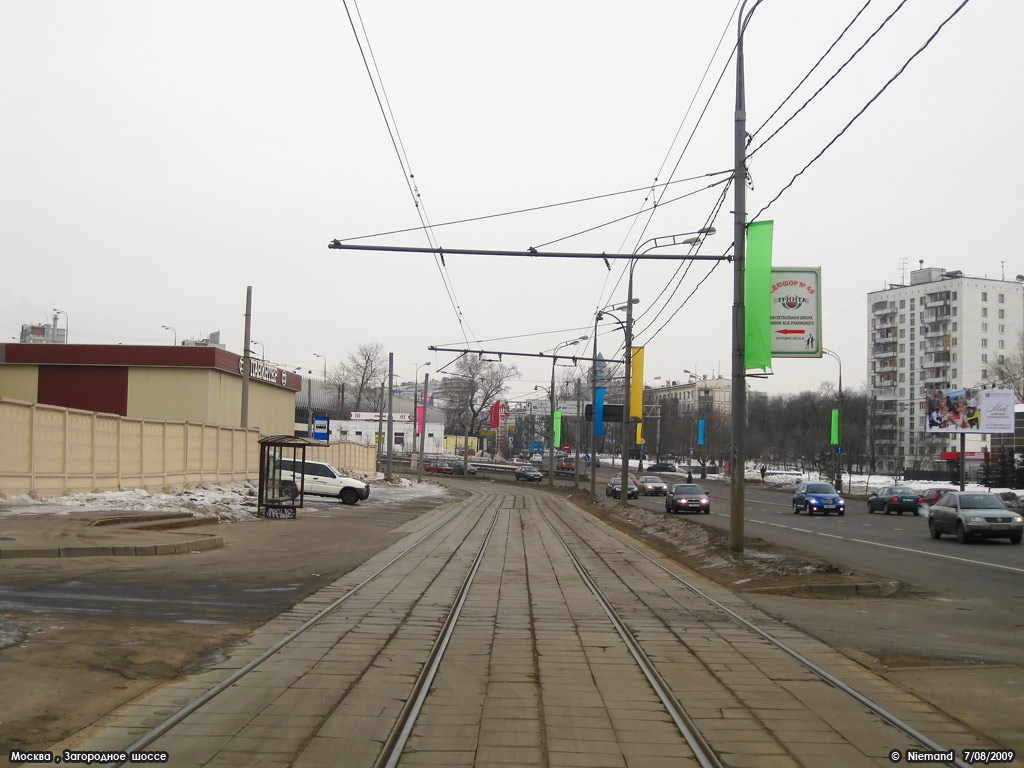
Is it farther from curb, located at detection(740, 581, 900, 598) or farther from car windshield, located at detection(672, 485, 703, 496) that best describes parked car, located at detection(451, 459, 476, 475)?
curb, located at detection(740, 581, 900, 598)

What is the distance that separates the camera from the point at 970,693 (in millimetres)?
7508

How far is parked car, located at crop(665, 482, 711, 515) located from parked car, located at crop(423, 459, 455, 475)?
48855 mm

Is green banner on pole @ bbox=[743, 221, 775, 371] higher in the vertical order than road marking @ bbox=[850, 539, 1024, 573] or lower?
higher

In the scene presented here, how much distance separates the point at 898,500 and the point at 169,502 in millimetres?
34732

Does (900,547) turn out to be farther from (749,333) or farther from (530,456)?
(530,456)

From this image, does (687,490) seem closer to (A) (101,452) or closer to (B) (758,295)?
(B) (758,295)

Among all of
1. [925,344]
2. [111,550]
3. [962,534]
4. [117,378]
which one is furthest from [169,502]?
[925,344]

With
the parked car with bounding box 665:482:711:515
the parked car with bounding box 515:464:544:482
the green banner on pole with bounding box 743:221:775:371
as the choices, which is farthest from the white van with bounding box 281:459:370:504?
the parked car with bounding box 515:464:544:482

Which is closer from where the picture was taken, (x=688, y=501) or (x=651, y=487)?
(x=688, y=501)

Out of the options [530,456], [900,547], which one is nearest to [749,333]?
[900,547]

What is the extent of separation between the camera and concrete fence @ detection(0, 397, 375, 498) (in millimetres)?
23469

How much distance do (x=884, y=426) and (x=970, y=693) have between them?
115 m

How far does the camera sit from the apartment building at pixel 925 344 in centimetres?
10619

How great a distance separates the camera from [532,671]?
8039 millimetres
